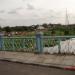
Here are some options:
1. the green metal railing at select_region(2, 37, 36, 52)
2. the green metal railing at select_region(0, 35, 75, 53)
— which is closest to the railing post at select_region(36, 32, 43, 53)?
the green metal railing at select_region(0, 35, 75, 53)

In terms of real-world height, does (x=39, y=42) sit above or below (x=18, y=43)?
above

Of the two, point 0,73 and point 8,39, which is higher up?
point 8,39

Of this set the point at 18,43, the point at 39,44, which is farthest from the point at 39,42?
the point at 18,43

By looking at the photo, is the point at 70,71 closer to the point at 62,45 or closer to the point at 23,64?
the point at 23,64

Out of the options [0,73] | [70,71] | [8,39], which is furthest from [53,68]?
[8,39]

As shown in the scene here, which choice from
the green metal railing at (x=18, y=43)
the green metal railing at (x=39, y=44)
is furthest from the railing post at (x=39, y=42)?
the green metal railing at (x=18, y=43)

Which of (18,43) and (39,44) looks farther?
(18,43)

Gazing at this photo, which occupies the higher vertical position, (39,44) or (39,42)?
(39,42)

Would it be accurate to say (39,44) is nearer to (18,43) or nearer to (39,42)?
(39,42)

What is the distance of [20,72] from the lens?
8.31 metres

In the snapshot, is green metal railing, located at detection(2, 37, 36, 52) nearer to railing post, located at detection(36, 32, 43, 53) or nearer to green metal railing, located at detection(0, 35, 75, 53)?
green metal railing, located at detection(0, 35, 75, 53)

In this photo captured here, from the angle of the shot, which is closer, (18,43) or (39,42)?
(39,42)

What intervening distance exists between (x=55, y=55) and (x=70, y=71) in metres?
3.36

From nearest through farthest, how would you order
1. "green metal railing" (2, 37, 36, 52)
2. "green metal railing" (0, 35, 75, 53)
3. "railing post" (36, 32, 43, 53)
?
"green metal railing" (0, 35, 75, 53), "railing post" (36, 32, 43, 53), "green metal railing" (2, 37, 36, 52)
